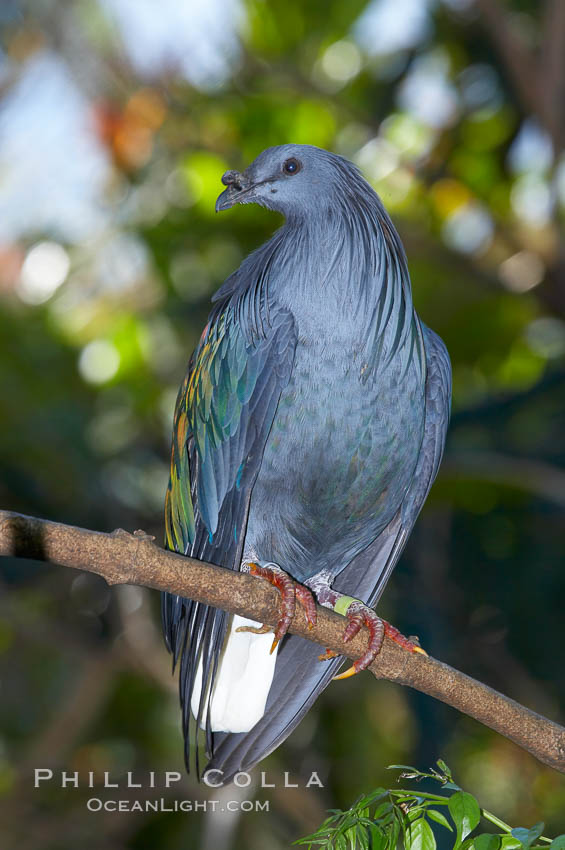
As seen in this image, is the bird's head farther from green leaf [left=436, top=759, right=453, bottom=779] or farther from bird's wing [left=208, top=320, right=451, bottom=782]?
green leaf [left=436, top=759, right=453, bottom=779]

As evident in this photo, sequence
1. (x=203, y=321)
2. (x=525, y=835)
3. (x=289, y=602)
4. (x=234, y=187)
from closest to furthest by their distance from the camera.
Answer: (x=525, y=835) → (x=289, y=602) → (x=234, y=187) → (x=203, y=321)

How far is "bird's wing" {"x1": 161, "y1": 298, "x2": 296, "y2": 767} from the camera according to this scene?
2.61 m

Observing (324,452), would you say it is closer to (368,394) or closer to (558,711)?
(368,394)

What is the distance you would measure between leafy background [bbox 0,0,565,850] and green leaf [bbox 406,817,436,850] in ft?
12.1

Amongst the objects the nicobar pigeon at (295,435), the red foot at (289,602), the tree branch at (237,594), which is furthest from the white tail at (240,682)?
the tree branch at (237,594)

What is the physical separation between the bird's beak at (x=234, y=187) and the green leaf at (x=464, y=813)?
73.1 inches

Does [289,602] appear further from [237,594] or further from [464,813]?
[464,813]

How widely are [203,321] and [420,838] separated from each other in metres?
4.83

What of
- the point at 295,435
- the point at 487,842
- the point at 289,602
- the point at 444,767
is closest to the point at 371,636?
the point at 289,602

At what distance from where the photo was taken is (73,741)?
6.01 meters

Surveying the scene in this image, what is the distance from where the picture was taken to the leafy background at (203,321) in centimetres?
575

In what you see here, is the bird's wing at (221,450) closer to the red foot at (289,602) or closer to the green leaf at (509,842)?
the red foot at (289,602)

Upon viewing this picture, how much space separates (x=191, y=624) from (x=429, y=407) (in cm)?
102

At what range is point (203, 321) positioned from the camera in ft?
20.3
